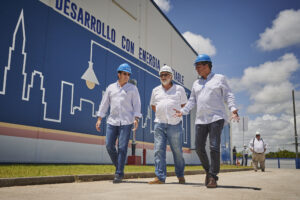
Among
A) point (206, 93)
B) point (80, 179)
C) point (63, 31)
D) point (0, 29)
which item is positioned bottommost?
point (80, 179)

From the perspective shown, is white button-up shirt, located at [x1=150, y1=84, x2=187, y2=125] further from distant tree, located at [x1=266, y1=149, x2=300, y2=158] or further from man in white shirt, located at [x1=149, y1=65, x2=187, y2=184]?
distant tree, located at [x1=266, y1=149, x2=300, y2=158]

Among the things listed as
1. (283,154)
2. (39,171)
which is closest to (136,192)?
(39,171)

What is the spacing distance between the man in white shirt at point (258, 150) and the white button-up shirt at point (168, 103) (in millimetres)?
11678

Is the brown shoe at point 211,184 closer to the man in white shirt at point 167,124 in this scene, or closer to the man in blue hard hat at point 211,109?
the man in blue hard hat at point 211,109

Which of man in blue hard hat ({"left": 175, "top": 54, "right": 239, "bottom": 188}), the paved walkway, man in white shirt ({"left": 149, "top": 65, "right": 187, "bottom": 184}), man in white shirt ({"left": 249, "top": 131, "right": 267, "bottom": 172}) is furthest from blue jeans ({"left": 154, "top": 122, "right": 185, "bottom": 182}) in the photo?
man in white shirt ({"left": 249, "top": 131, "right": 267, "bottom": 172})

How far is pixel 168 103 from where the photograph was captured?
563 centimetres

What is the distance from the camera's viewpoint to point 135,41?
15039 millimetres

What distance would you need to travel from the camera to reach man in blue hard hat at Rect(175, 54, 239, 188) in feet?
15.9

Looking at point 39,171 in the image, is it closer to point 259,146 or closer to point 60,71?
point 60,71

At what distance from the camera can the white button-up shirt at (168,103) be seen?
5.60 meters

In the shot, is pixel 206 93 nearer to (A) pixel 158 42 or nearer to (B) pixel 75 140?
(B) pixel 75 140

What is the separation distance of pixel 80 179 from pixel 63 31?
19.6 ft

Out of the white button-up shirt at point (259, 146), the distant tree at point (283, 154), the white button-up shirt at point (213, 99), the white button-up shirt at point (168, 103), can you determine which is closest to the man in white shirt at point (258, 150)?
the white button-up shirt at point (259, 146)

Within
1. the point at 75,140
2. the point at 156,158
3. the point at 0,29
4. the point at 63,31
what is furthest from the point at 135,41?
the point at 156,158
